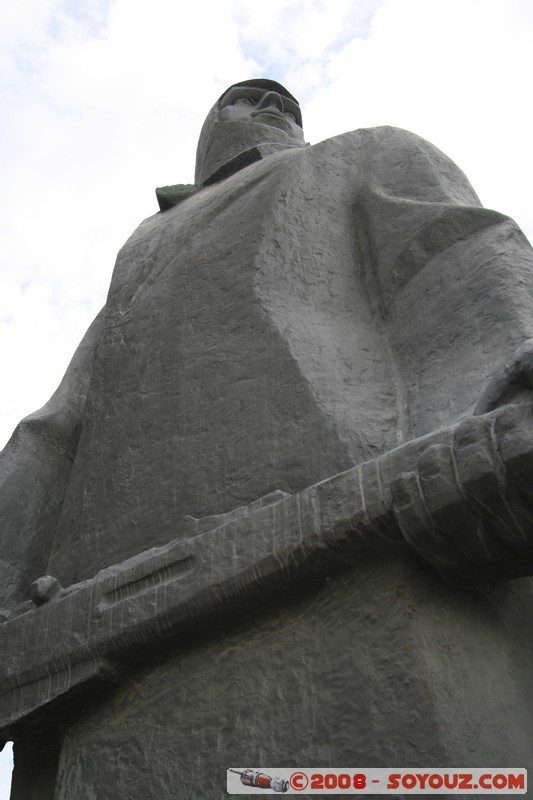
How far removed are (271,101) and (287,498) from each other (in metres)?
2.90

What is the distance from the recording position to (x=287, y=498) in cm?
223

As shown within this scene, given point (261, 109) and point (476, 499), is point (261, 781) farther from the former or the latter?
point (261, 109)

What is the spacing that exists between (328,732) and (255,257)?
1594 mm

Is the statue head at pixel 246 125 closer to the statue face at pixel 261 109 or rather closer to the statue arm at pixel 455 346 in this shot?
the statue face at pixel 261 109

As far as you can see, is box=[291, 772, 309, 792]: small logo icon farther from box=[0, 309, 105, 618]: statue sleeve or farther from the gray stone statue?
box=[0, 309, 105, 618]: statue sleeve

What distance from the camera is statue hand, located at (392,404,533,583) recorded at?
1.84 metres

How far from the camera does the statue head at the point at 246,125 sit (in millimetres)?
4352

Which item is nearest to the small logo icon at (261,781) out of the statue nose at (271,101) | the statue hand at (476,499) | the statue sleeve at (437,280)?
the statue hand at (476,499)

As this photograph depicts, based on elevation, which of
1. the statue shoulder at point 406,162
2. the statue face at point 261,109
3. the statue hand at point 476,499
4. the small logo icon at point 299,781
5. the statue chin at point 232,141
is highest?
the statue face at point 261,109

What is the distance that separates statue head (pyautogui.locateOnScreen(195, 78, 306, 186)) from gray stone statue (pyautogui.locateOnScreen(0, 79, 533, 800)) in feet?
1.90

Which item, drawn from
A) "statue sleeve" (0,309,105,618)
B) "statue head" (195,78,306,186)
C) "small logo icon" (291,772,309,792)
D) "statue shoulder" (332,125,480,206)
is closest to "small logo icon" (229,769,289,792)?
"small logo icon" (291,772,309,792)

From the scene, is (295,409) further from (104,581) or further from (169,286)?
(169,286)

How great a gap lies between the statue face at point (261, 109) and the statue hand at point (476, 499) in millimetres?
2877

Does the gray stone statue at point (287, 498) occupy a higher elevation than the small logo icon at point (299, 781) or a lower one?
higher
